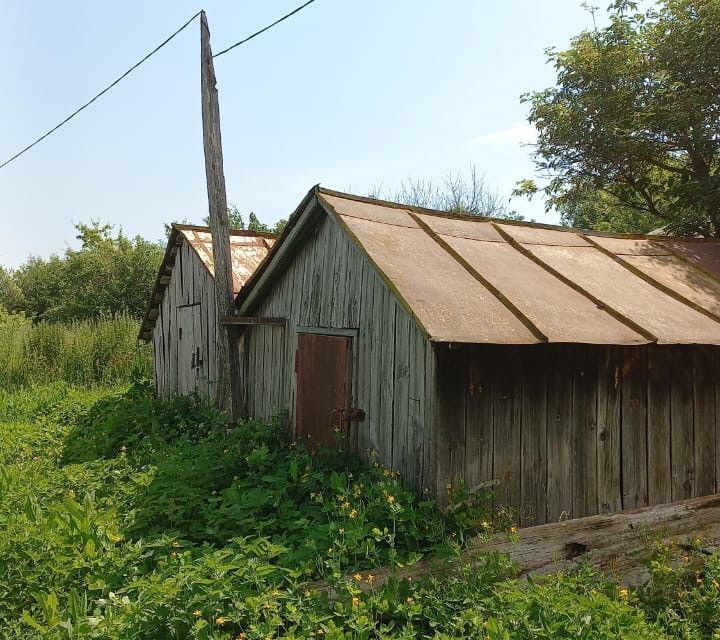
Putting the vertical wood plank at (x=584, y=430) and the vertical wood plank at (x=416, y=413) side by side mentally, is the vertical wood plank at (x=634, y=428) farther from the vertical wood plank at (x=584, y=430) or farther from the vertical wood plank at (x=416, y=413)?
the vertical wood plank at (x=416, y=413)

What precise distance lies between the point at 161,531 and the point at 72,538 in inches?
26.8

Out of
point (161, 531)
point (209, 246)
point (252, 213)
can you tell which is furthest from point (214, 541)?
point (252, 213)

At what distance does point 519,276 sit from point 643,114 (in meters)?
9.51

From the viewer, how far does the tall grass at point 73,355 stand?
14.4 metres

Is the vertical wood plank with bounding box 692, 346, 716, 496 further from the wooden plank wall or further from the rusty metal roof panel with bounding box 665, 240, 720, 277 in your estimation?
the rusty metal roof panel with bounding box 665, 240, 720, 277

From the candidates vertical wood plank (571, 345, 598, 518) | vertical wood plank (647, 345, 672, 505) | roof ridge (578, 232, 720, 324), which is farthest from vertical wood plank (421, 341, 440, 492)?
roof ridge (578, 232, 720, 324)

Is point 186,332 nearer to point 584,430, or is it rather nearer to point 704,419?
point 584,430

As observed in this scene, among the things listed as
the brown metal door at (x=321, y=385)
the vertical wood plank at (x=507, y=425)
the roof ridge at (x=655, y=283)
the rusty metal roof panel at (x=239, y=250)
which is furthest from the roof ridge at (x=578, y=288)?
the rusty metal roof panel at (x=239, y=250)

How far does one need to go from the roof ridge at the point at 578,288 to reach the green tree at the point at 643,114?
7.60 metres

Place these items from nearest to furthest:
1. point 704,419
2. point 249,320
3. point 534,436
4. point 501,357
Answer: point 501,357 → point 534,436 → point 704,419 → point 249,320

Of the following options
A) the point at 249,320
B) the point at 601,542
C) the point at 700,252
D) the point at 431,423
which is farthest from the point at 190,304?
the point at 700,252

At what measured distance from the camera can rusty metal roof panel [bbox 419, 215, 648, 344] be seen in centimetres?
479

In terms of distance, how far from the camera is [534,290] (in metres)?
5.46

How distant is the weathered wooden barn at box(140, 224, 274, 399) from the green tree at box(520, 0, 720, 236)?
340 inches
